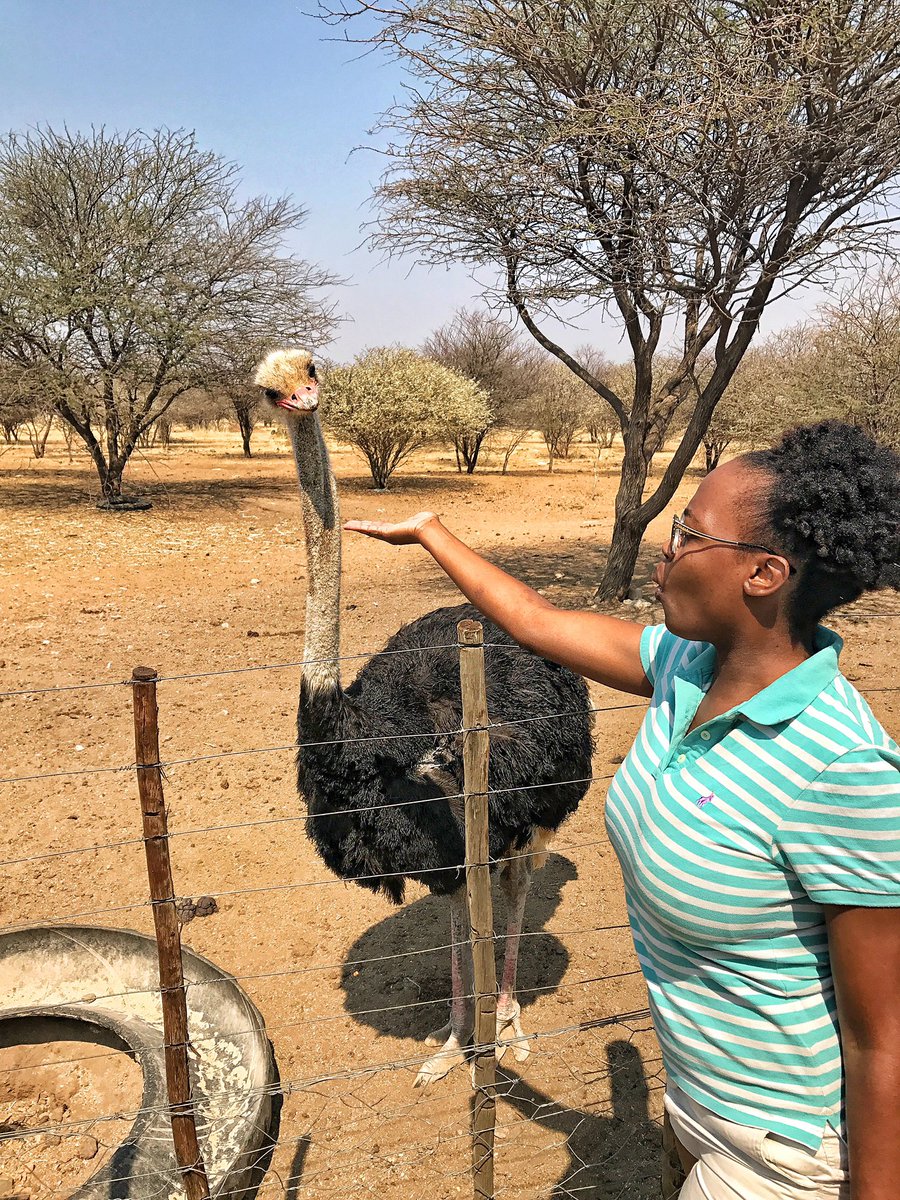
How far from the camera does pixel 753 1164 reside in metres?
1.22

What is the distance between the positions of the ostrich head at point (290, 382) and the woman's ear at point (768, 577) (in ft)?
6.82

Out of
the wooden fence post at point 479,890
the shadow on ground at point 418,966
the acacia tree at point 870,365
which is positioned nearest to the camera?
the wooden fence post at point 479,890

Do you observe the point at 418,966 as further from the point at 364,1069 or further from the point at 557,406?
the point at 557,406

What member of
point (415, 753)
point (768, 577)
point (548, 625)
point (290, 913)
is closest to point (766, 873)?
point (768, 577)

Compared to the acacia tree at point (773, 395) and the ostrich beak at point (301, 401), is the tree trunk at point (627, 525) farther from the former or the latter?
the ostrich beak at point (301, 401)

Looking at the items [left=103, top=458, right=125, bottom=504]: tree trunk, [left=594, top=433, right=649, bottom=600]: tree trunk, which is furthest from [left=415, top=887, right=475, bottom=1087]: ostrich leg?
[left=103, top=458, right=125, bottom=504]: tree trunk

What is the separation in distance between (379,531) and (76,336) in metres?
14.5

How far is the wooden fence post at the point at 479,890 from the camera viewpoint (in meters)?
→ 1.96

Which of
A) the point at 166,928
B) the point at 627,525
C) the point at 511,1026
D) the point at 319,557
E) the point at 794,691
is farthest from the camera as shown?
the point at 627,525

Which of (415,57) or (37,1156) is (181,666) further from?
(415,57)

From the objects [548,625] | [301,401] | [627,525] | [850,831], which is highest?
[301,401]

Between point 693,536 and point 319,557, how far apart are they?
182 centimetres

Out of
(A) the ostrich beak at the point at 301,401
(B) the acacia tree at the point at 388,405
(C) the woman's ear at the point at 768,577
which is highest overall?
(B) the acacia tree at the point at 388,405

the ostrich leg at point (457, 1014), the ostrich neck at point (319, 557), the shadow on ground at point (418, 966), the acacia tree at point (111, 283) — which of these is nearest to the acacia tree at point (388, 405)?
the acacia tree at point (111, 283)
